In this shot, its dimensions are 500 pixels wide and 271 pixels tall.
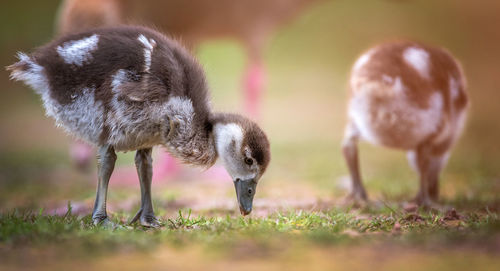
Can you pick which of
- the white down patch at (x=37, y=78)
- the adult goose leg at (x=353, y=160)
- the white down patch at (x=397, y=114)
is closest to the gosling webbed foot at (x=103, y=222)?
the white down patch at (x=37, y=78)

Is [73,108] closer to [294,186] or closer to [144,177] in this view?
[144,177]

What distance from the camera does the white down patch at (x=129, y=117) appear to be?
2674 mm

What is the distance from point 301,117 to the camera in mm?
8398

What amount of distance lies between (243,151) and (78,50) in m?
0.92

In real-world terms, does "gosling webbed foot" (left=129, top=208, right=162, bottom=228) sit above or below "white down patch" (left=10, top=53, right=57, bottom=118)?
below

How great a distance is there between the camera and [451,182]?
480cm

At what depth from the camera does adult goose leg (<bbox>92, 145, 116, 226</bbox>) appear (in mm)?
2748

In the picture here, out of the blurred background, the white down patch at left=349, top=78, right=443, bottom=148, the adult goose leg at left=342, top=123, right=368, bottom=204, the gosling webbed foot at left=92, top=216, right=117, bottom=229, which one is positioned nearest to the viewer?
the gosling webbed foot at left=92, top=216, right=117, bottom=229

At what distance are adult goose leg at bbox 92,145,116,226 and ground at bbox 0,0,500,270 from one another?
2.6 inches

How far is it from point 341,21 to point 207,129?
7.29 m

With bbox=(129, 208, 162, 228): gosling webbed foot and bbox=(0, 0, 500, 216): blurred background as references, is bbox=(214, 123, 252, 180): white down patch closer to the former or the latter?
bbox=(0, 0, 500, 216): blurred background

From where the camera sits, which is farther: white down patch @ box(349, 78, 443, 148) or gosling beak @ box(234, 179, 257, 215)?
white down patch @ box(349, 78, 443, 148)

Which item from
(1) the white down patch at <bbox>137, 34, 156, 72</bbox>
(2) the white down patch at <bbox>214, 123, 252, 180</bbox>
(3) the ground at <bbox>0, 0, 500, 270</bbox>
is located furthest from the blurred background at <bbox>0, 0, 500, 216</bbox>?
(1) the white down patch at <bbox>137, 34, 156, 72</bbox>


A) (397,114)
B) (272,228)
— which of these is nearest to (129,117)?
(272,228)
